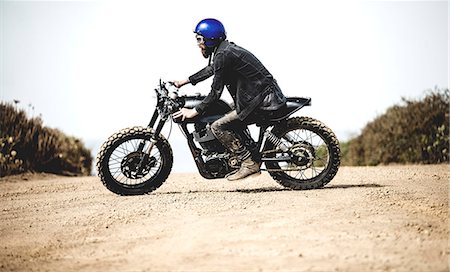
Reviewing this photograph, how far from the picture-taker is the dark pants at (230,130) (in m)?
7.69

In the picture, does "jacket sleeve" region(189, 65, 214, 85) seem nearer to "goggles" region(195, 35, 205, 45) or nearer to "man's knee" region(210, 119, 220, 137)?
"goggles" region(195, 35, 205, 45)

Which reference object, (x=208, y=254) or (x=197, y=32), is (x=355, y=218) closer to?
(x=208, y=254)

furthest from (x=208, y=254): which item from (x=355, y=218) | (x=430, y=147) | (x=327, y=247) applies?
(x=430, y=147)

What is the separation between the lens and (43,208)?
775 centimetres

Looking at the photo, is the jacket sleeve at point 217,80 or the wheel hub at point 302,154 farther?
the wheel hub at point 302,154

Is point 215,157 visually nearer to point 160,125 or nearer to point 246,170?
point 246,170

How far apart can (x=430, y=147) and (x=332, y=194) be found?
22.2 feet

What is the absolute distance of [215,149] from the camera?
7.96 metres

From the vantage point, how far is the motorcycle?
25.8 feet

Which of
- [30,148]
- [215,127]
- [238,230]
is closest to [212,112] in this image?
[215,127]

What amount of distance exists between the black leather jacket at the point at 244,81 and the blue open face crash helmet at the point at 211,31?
0.09m

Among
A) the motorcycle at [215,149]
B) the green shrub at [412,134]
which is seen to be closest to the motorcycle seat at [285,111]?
the motorcycle at [215,149]

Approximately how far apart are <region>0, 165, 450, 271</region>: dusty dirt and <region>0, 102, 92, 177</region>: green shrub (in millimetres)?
4170

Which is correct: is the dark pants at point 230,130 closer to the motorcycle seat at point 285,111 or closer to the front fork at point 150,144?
the motorcycle seat at point 285,111
